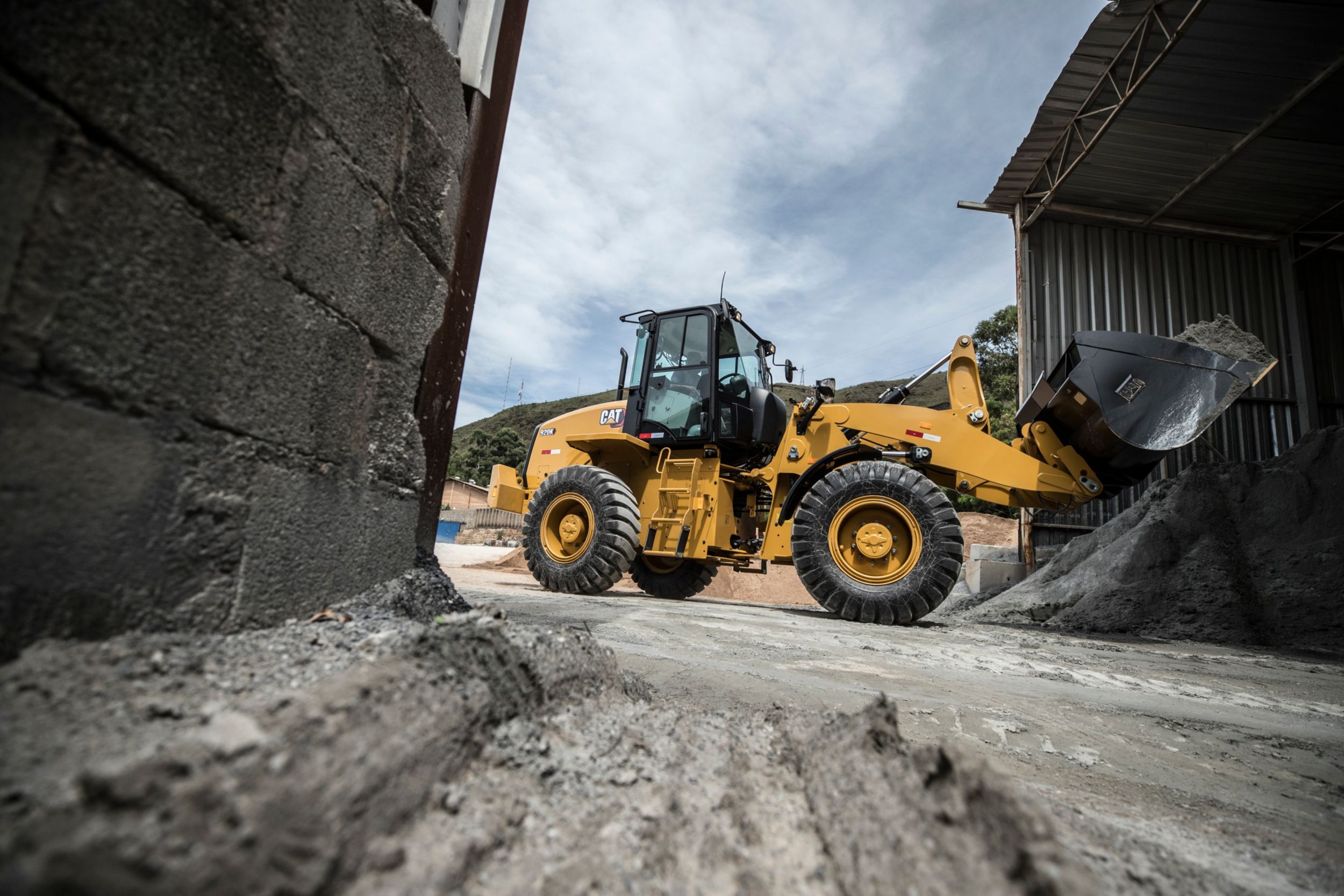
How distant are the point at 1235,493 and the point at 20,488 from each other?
9.58m

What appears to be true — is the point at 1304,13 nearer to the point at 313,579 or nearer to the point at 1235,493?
the point at 1235,493

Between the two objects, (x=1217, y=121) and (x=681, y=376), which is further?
(x=1217, y=121)

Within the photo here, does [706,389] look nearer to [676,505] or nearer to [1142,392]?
[676,505]

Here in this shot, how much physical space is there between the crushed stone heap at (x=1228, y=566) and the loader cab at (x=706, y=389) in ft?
→ 11.8

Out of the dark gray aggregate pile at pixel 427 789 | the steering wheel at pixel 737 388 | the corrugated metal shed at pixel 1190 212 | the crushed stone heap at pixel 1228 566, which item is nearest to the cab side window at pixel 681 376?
the steering wheel at pixel 737 388

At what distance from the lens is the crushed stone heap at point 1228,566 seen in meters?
6.00

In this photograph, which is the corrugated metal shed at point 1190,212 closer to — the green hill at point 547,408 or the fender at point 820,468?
the fender at point 820,468

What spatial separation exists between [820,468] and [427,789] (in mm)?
5923

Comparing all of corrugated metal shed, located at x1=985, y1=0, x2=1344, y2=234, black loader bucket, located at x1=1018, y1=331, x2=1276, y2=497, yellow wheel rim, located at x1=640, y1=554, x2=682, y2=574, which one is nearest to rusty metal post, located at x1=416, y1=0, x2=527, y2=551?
black loader bucket, located at x1=1018, y1=331, x2=1276, y2=497

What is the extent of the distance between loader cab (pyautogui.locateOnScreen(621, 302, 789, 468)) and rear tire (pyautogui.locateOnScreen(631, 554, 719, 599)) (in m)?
1.89

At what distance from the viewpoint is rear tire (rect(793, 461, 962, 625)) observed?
5578mm

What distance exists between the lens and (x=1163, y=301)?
448 inches

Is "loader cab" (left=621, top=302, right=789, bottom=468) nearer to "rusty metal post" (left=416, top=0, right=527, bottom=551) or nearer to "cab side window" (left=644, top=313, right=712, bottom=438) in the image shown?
"cab side window" (left=644, top=313, right=712, bottom=438)

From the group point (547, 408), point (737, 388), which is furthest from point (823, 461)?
point (547, 408)
